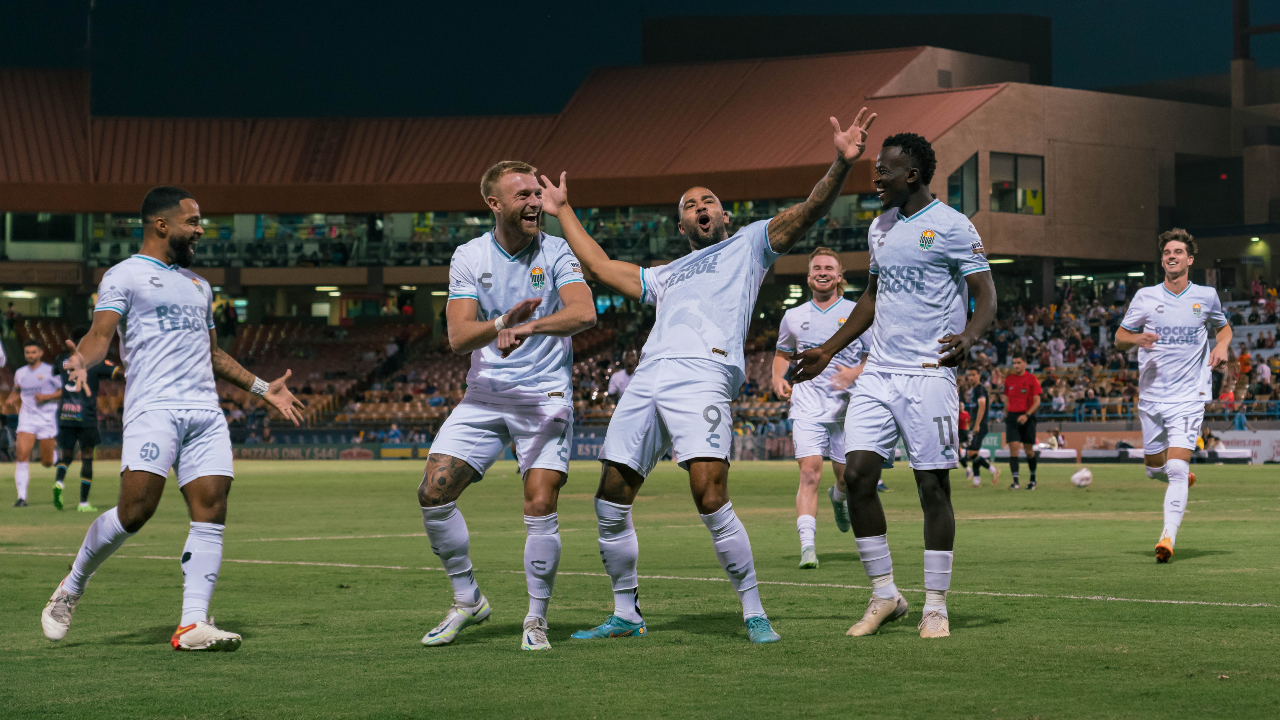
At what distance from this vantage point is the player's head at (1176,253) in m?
12.0

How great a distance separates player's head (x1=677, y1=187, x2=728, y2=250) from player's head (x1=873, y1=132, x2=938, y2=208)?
907mm

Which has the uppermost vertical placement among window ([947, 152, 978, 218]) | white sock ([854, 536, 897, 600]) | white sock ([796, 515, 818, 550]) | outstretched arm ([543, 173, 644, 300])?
window ([947, 152, 978, 218])

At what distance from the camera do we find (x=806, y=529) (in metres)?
11.6

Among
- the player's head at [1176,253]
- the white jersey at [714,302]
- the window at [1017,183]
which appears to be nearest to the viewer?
the white jersey at [714,302]

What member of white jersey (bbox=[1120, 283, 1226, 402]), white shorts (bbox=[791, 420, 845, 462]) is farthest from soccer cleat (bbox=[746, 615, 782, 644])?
white jersey (bbox=[1120, 283, 1226, 402])

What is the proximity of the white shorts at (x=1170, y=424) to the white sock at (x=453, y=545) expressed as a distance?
6.66m

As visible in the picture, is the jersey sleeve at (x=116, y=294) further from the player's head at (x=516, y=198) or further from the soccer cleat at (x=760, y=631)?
the soccer cleat at (x=760, y=631)

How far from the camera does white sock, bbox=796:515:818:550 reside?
11.5m

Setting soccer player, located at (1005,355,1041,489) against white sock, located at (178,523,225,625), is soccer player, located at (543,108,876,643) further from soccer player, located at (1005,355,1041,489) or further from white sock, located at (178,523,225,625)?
soccer player, located at (1005,355,1041,489)

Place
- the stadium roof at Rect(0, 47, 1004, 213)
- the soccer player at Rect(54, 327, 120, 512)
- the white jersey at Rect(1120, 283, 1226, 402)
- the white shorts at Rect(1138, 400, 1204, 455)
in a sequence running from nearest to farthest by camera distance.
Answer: the white shorts at Rect(1138, 400, 1204, 455), the white jersey at Rect(1120, 283, 1226, 402), the soccer player at Rect(54, 327, 120, 512), the stadium roof at Rect(0, 47, 1004, 213)

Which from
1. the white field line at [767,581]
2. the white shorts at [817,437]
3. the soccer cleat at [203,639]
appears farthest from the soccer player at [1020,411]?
the soccer cleat at [203,639]

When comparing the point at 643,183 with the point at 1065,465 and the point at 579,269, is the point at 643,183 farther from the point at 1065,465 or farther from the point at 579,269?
the point at 579,269

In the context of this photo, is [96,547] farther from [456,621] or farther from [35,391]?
[35,391]

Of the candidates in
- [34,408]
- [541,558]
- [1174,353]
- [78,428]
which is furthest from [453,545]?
[34,408]
